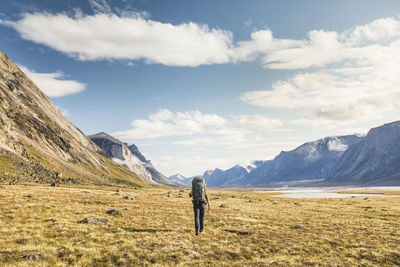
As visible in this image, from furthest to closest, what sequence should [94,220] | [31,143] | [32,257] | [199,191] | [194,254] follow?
[31,143], [94,220], [199,191], [194,254], [32,257]

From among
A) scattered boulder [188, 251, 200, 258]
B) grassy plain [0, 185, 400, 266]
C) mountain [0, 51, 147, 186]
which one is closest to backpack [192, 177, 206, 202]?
grassy plain [0, 185, 400, 266]

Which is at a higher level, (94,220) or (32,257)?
(32,257)

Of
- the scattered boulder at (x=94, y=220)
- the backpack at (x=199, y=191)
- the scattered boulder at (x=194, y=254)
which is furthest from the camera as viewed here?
the scattered boulder at (x=94, y=220)

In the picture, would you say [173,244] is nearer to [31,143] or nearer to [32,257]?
[32,257]

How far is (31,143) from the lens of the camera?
13500 centimetres

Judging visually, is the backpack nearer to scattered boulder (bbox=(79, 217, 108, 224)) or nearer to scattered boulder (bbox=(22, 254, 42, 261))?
scattered boulder (bbox=(79, 217, 108, 224))

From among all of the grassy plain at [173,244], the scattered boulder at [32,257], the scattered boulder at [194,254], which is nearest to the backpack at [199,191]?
the grassy plain at [173,244]

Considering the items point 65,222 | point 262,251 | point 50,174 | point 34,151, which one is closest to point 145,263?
point 262,251

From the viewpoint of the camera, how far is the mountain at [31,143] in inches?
3895

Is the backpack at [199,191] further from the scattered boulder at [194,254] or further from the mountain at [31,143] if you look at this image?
the mountain at [31,143]

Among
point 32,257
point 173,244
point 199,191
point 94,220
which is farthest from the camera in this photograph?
point 94,220

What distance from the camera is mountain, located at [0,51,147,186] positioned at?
98938 mm

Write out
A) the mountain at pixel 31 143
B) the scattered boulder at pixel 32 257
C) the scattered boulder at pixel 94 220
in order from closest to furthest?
the scattered boulder at pixel 32 257 → the scattered boulder at pixel 94 220 → the mountain at pixel 31 143

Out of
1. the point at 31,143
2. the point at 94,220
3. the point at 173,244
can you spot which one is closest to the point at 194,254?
the point at 173,244
